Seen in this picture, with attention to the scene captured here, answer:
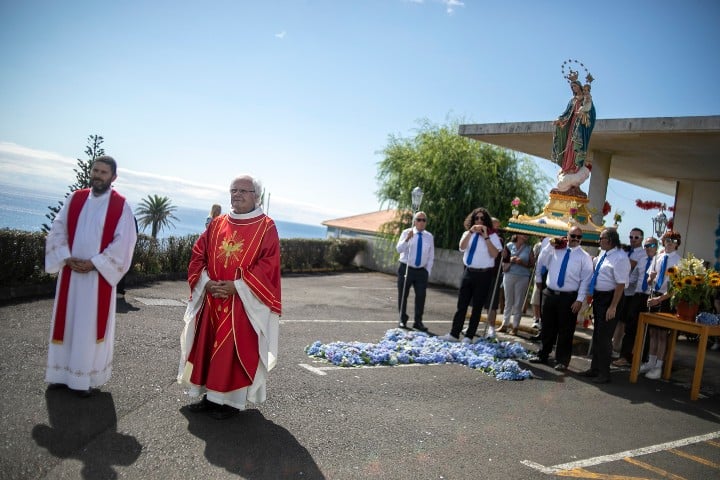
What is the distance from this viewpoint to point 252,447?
4645 mm

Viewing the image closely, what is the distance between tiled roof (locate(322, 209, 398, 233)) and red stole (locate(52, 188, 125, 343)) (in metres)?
28.8

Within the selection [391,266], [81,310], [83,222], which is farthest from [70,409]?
[391,266]

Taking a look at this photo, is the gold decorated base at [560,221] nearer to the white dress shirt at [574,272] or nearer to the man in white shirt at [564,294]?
the man in white shirt at [564,294]

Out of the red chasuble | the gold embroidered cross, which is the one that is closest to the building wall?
the red chasuble

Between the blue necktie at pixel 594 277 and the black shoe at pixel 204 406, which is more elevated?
the blue necktie at pixel 594 277

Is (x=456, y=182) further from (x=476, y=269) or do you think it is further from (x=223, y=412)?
(x=223, y=412)

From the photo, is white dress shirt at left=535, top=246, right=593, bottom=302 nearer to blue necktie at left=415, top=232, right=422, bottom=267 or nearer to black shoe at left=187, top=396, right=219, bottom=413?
blue necktie at left=415, top=232, right=422, bottom=267

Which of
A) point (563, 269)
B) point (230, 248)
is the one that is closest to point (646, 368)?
point (563, 269)

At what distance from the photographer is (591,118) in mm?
11695

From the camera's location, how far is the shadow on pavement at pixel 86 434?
4.12m

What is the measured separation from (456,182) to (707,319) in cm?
1396

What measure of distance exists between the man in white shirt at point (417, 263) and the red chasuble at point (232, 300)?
586 centimetres

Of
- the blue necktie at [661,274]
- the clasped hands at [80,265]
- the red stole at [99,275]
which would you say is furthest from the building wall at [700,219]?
the clasped hands at [80,265]

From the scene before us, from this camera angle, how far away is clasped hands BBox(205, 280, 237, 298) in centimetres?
527
